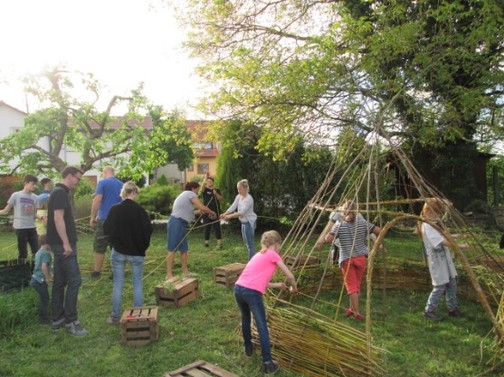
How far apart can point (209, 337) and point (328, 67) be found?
216 inches

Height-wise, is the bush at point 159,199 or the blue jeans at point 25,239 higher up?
the bush at point 159,199

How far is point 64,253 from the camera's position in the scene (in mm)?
4281

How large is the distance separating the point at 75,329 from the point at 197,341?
1279mm

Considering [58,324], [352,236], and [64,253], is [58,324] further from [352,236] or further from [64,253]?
[352,236]

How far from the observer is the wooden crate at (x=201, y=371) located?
10.7 feet

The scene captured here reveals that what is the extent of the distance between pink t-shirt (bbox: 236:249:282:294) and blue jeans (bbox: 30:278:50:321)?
7.86 feet

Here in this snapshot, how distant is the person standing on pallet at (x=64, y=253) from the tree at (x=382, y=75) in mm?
4504

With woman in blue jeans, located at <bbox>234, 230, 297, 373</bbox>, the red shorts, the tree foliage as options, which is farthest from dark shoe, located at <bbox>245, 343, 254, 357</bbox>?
the tree foliage

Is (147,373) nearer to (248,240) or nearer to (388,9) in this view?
(248,240)

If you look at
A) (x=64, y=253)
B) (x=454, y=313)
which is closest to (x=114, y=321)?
(x=64, y=253)

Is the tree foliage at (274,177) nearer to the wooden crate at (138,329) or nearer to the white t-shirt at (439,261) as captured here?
the white t-shirt at (439,261)

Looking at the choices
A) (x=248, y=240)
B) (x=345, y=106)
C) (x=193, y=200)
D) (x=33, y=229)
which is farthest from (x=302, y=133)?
(x=33, y=229)

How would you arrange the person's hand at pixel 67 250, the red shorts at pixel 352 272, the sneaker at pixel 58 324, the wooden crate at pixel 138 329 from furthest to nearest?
the red shorts at pixel 352 272 → the sneaker at pixel 58 324 → the person's hand at pixel 67 250 → the wooden crate at pixel 138 329

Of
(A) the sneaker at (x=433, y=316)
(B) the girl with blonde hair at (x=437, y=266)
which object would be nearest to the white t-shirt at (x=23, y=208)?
(B) the girl with blonde hair at (x=437, y=266)
